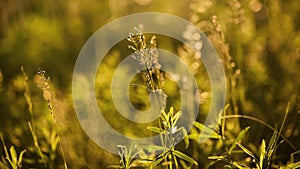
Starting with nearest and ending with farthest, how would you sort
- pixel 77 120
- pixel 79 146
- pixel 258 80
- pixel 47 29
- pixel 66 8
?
pixel 79 146
pixel 77 120
pixel 258 80
pixel 47 29
pixel 66 8

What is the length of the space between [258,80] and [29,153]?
32.7 inches

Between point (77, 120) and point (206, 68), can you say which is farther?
point (206, 68)

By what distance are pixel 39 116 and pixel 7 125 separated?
0.36 feet

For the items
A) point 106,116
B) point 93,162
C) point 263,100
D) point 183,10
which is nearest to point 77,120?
point 106,116

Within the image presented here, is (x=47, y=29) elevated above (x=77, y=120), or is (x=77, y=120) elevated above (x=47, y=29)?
(x=47, y=29)

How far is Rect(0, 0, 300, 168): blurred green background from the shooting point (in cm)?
159

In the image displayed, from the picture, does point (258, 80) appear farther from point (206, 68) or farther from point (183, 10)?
point (183, 10)

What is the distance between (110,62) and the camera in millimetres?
1888

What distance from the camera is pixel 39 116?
1.79 meters

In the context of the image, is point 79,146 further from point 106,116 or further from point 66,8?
point 66,8

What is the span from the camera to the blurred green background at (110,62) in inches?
62.6

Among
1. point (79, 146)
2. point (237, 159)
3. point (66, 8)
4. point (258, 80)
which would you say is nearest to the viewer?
point (237, 159)

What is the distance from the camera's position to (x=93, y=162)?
1.57m

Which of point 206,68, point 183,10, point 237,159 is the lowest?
point 237,159
